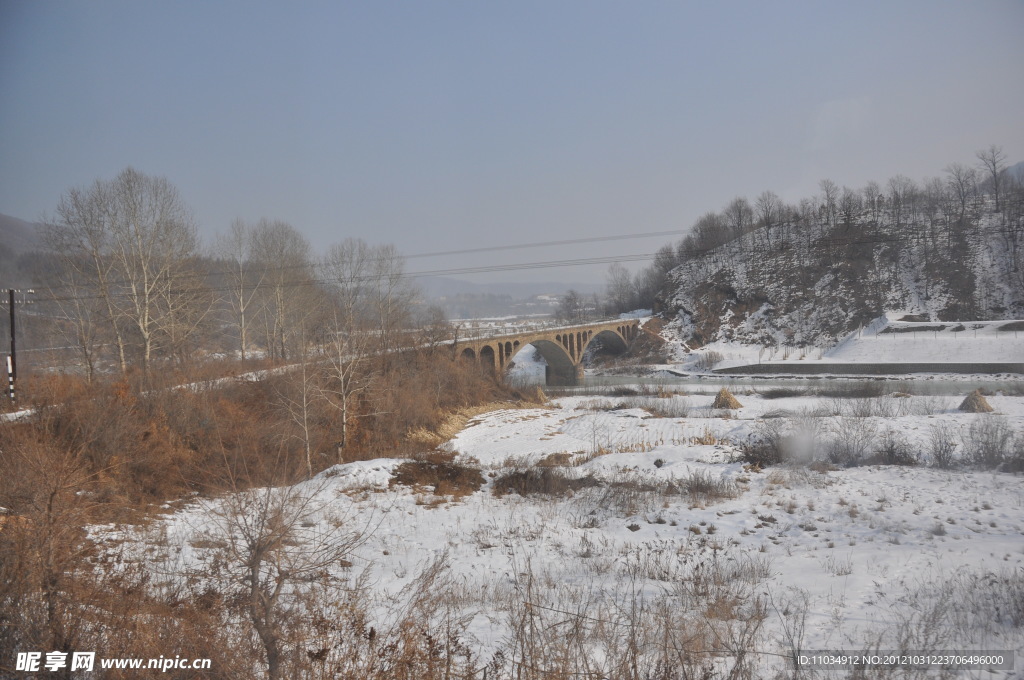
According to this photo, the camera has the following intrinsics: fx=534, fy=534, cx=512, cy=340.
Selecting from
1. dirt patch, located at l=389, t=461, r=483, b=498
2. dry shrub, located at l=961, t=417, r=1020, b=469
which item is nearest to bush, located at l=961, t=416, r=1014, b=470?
dry shrub, located at l=961, t=417, r=1020, b=469

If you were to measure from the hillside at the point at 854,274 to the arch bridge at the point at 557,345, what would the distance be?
10.2 m

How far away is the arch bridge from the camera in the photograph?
154ft

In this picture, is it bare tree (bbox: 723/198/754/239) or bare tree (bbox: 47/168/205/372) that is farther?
bare tree (bbox: 723/198/754/239)

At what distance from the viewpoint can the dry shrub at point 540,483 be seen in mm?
16188

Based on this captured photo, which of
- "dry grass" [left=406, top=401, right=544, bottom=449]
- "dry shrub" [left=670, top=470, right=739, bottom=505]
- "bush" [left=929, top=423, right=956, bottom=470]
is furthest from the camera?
"dry grass" [left=406, top=401, right=544, bottom=449]

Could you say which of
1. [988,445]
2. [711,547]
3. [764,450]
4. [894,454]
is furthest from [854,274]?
[711,547]

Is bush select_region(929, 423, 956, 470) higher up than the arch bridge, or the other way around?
the arch bridge

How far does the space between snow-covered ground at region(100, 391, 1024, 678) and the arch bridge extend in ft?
81.6

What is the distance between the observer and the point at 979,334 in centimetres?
5519

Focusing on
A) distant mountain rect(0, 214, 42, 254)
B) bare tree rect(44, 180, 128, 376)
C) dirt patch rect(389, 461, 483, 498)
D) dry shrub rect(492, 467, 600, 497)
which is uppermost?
distant mountain rect(0, 214, 42, 254)

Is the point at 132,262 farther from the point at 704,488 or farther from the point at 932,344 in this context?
the point at 932,344

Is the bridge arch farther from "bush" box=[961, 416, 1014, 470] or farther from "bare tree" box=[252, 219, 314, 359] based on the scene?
"bush" box=[961, 416, 1014, 470]

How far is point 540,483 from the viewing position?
16.8 meters

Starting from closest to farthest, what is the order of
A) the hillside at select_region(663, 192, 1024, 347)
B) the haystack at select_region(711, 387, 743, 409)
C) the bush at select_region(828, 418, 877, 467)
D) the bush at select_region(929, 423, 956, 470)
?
the bush at select_region(929, 423, 956, 470), the bush at select_region(828, 418, 877, 467), the haystack at select_region(711, 387, 743, 409), the hillside at select_region(663, 192, 1024, 347)
